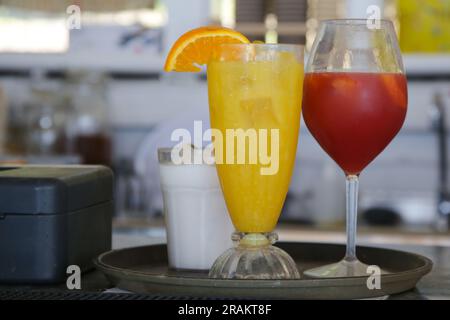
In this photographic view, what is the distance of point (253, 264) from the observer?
808 mm

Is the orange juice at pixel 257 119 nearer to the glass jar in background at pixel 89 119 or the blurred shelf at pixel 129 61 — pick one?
the blurred shelf at pixel 129 61

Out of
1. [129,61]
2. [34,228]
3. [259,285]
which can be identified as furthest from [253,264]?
[129,61]

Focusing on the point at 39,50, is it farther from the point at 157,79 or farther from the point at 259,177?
the point at 259,177

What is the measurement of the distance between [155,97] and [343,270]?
2.39 m

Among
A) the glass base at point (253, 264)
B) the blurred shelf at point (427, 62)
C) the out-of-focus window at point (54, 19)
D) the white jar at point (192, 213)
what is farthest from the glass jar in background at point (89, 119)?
the glass base at point (253, 264)

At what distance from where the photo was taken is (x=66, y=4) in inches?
124

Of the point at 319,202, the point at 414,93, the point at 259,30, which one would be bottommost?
the point at 319,202

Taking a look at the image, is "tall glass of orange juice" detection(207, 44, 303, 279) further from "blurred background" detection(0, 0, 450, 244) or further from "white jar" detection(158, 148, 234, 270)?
"blurred background" detection(0, 0, 450, 244)

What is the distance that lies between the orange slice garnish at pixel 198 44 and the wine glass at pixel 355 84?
0.30ft

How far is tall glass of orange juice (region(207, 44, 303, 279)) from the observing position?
2.67 feet

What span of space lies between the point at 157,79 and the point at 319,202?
31.9 inches

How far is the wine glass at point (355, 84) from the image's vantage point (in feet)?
2.91

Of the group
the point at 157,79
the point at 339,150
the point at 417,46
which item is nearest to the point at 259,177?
the point at 339,150

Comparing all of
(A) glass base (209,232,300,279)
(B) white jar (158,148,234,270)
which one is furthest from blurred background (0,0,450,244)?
(A) glass base (209,232,300,279)
